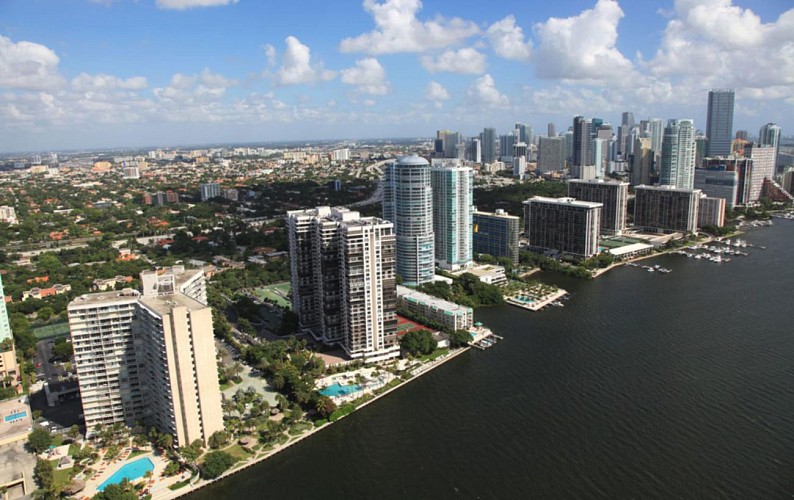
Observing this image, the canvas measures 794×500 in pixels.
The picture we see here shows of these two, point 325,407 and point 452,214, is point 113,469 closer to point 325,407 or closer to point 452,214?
point 325,407

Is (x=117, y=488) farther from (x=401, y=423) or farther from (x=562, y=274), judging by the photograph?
(x=562, y=274)

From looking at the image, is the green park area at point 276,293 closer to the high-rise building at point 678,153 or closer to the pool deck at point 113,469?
the pool deck at point 113,469

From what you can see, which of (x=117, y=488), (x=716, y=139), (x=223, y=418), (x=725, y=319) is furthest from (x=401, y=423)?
(x=716, y=139)

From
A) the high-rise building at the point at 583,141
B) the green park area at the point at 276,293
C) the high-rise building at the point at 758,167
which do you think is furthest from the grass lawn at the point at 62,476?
the high-rise building at the point at 583,141

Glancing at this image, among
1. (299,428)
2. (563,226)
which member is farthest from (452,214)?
(299,428)

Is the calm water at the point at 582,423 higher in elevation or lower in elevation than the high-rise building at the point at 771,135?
lower
